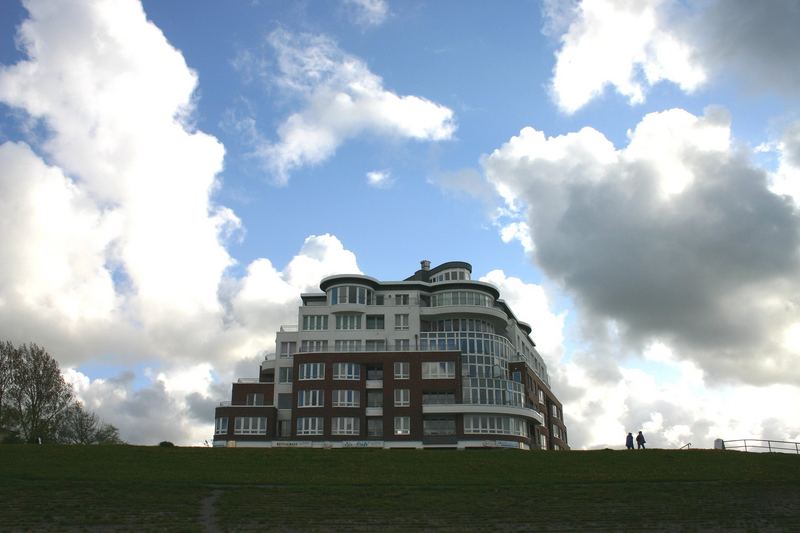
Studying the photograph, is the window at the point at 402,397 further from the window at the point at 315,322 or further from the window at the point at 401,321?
the window at the point at 315,322

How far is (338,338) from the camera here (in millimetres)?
78625

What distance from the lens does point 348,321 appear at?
262 feet

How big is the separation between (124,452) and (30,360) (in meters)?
27.6

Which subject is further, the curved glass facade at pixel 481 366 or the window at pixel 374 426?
the curved glass facade at pixel 481 366

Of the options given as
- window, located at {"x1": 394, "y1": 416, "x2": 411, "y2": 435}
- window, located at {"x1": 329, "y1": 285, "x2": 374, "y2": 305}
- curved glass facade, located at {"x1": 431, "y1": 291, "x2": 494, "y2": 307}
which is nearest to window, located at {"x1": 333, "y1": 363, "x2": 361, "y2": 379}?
window, located at {"x1": 394, "y1": 416, "x2": 411, "y2": 435}

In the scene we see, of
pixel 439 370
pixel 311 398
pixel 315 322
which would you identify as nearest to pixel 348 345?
pixel 315 322

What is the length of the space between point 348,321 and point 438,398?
527 inches

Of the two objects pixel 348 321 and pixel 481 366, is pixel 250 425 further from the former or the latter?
pixel 481 366

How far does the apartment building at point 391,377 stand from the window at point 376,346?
121mm

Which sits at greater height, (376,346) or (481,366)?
(376,346)

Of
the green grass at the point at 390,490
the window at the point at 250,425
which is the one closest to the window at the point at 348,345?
the window at the point at 250,425

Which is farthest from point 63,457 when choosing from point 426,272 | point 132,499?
point 426,272

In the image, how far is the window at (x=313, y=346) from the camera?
78.1m

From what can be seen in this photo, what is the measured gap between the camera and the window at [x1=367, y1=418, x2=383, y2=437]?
72.5 m
